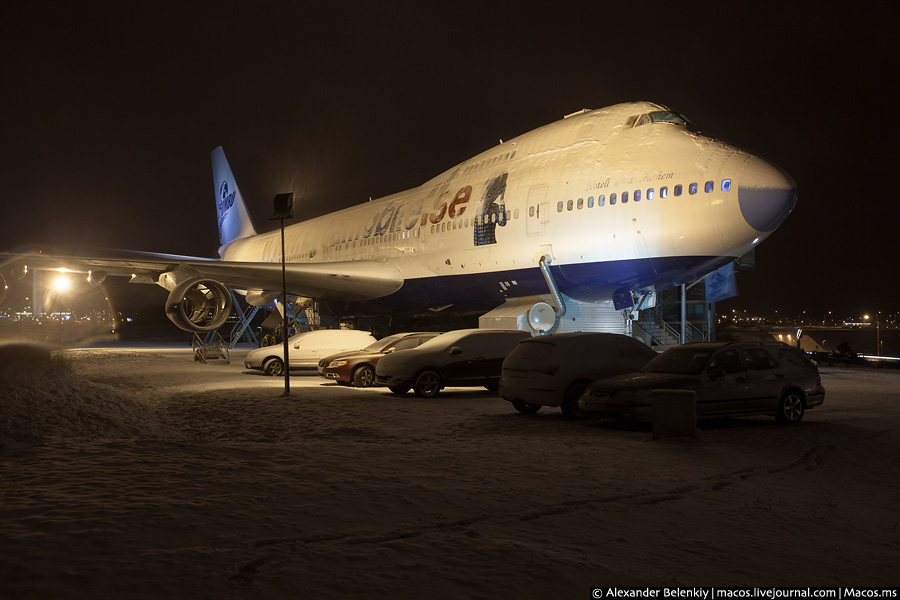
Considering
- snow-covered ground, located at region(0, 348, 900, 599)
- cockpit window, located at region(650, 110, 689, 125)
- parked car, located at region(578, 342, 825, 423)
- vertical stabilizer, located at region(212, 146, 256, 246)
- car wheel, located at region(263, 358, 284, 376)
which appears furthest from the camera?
vertical stabilizer, located at region(212, 146, 256, 246)

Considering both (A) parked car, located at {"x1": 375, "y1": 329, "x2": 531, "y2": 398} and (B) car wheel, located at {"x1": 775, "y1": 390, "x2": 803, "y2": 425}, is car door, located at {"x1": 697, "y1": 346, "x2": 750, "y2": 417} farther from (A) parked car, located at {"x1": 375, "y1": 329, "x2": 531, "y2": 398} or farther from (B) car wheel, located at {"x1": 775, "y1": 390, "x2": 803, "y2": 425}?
(A) parked car, located at {"x1": 375, "y1": 329, "x2": 531, "y2": 398}

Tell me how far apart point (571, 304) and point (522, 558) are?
52.9ft

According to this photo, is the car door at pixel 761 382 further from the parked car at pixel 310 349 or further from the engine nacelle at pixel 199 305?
the engine nacelle at pixel 199 305

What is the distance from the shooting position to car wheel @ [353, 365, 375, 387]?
18.8 metres

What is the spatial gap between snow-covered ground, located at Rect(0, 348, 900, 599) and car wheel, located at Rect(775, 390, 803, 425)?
459 millimetres

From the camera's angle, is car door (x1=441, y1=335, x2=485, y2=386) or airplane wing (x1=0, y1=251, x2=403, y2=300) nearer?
car door (x1=441, y1=335, x2=485, y2=386)

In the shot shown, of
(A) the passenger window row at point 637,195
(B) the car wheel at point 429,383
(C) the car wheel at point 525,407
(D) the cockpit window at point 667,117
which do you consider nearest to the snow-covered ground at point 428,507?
(C) the car wheel at point 525,407

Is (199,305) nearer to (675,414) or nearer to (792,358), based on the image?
(675,414)

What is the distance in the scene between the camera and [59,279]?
3359cm

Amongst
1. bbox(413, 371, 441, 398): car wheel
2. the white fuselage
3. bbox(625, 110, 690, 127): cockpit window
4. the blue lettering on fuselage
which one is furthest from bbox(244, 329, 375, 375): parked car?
the blue lettering on fuselage

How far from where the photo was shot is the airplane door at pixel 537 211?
19.7 meters

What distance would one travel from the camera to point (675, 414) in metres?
9.91

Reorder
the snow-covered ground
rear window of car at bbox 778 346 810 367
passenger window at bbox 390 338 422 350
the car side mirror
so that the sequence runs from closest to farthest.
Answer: the snow-covered ground, the car side mirror, rear window of car at bbox 778 346 810 367, passenger window at bbox 390 338 422 350

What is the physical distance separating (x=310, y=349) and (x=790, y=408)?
Answer: 15158mm
